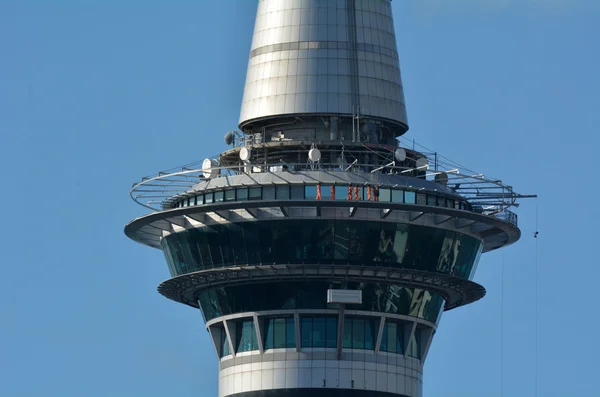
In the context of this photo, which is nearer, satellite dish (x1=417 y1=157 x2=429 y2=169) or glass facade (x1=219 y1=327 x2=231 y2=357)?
satellite dish (x1=417 y1=157 x2=429 y2=169)

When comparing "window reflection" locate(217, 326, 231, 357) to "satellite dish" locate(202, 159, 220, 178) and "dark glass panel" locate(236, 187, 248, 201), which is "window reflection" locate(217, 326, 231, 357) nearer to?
"satellite dish" locate(202, 159, 220, 178)

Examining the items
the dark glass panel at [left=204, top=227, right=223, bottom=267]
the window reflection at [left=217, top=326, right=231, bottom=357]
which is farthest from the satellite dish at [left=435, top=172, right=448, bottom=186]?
the window reflection at [left=217, top=326, right=231, bottom=357]

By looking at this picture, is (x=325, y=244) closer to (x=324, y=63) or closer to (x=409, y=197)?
(x=409, y=197)

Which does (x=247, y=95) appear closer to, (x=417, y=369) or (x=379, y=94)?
(x=379, y=94)

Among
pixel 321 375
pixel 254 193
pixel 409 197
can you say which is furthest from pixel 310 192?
pixel 321 375

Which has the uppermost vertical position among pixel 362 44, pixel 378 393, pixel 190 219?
pixel 362 44

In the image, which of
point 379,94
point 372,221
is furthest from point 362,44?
point 372,221
